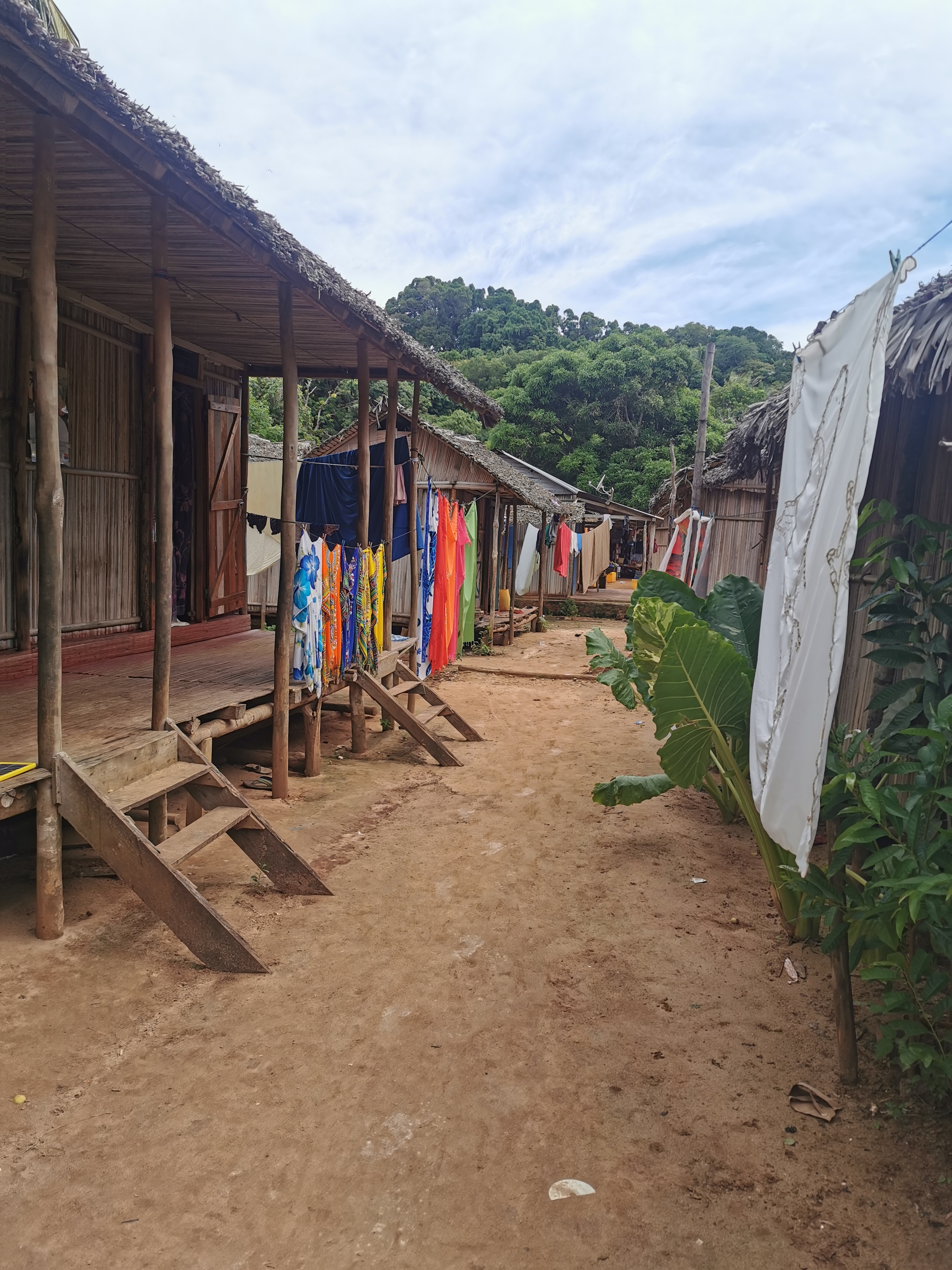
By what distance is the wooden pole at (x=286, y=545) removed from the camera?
5566mm

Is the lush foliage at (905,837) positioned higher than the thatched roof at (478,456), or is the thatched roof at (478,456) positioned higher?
the thatched roof at (478,456)

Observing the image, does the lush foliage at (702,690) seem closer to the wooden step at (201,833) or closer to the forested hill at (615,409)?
the wooden step at (201,833)

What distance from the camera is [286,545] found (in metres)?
5.68

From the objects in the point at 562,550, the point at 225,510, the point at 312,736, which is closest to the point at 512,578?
the point at 562,550

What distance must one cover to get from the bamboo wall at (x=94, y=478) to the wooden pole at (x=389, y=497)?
2137mm

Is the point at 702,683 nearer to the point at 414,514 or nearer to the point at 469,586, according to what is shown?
the point at 414,514

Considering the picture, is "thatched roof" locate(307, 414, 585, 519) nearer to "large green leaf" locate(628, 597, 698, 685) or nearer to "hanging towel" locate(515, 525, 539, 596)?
"hanging towel" locate(515, 525, 539, 596)

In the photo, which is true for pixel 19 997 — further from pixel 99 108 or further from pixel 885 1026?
pixel 99 108

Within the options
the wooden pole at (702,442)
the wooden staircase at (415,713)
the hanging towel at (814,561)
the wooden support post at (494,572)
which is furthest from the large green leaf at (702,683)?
the wooden support post at (494,572)

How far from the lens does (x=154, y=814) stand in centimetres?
448

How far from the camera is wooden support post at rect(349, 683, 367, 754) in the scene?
7246 mm

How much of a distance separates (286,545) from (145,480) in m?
2.31

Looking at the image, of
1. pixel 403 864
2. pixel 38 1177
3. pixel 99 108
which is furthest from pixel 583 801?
pixel 99 108

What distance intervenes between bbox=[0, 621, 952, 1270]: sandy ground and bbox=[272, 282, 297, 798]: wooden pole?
108 cm
